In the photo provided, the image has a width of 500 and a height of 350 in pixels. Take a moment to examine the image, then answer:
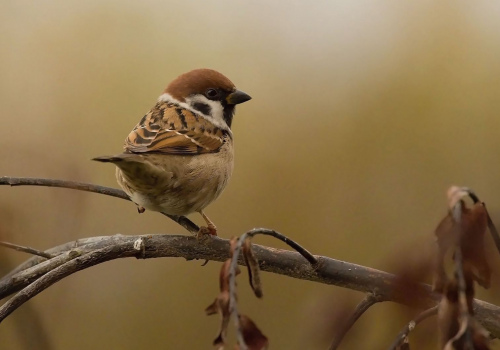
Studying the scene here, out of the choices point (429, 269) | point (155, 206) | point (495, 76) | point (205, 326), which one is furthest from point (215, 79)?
point (429, 269)

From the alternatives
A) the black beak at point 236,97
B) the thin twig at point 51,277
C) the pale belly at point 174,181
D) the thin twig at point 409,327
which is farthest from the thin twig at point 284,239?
the black beak at point 236,97

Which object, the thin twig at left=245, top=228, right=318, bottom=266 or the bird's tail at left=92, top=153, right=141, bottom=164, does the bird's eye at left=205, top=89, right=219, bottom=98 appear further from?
the thin twig at left=245, top=228, right=318, bottom=266

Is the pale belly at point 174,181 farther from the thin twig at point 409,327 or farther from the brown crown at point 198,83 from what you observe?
the thin twig at point 409,327

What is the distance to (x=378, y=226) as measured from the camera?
11.1ft

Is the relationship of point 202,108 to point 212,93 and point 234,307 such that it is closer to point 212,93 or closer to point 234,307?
point 212,93

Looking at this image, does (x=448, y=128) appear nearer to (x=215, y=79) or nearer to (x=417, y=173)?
(x=417, y=173)

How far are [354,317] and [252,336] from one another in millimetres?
511

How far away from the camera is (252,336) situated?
33.5 inches

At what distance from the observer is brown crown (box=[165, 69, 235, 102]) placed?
301 centimetres

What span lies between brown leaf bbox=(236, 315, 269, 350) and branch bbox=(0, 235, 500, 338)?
1.25ft

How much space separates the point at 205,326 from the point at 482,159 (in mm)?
1667

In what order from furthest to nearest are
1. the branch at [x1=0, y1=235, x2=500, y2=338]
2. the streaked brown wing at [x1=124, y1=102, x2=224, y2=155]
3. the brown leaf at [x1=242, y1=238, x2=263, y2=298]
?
the streaked brown wing at [x1=124, y1=102, x2=224, y2=155]
the branch at [x1=0, y1=235, x2=500, y2=338]
the brown leaf at [x1=242, y1=238, x2=263, y2=298]

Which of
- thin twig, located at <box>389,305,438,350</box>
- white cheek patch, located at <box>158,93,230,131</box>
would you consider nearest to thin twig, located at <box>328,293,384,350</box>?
thin twig, located at <box>389,305,438,350</box>

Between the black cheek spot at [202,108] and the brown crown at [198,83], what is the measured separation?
0.18 ft
